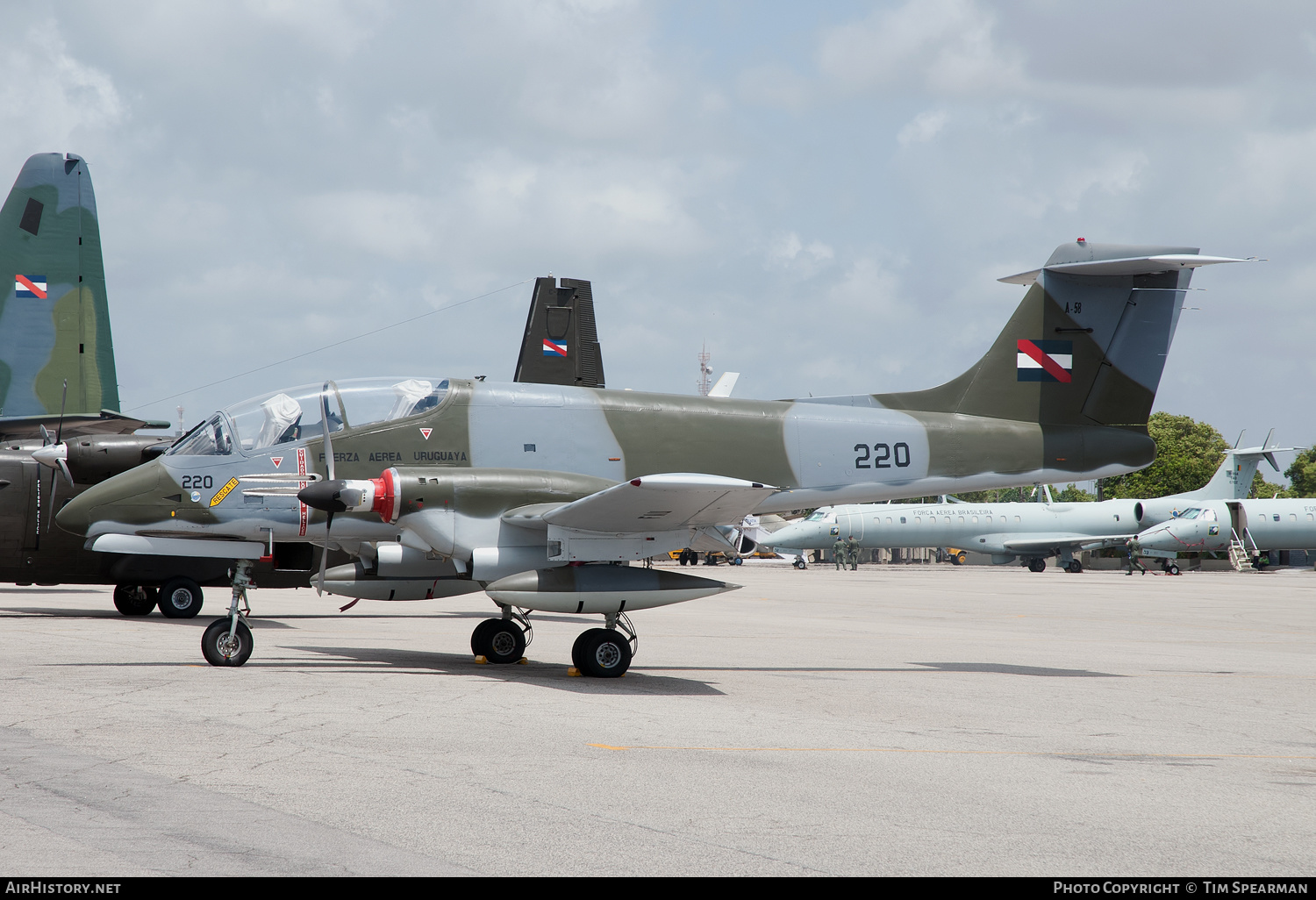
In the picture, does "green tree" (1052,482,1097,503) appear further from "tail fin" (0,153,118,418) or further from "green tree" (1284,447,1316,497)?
"tail fin" (0,153,118,418)

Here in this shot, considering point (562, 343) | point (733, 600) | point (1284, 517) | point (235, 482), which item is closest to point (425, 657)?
point (235, 482)

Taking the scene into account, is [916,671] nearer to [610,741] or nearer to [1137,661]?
[1137,661]

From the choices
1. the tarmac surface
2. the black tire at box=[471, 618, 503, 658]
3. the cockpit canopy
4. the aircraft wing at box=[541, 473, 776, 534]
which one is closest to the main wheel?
the tarmac surface

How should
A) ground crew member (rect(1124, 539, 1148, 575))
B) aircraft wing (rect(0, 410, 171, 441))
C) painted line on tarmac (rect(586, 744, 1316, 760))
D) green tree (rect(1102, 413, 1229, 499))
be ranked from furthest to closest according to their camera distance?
1. green tree (rect(1102, 413, 1229, 499))
2. ground crew member (rect(1124, 539, 1148, 575))
3. aircraft wing (rect(0, 410, 171, 441))
4. painted line on tarmac (rect(586, 744, 1316, 760))

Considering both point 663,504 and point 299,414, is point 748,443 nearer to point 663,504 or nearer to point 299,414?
point 663,504

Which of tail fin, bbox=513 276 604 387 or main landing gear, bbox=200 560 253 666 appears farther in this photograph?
tail fin, bbox=513 276 604 387

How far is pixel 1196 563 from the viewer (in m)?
70.9

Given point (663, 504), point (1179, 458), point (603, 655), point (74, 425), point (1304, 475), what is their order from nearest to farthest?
point (663, 504), point (603, 655), point (74, 425), point (1179, 458), point (1304, 475)

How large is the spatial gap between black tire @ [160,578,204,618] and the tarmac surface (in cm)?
354

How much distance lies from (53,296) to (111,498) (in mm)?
17427

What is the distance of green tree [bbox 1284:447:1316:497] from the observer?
9906 centimetres

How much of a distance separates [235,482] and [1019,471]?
31.9 feet

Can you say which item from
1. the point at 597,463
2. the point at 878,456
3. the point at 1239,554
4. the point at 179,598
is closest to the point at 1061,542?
the point at 1239,554

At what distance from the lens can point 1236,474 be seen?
62.1 meters
